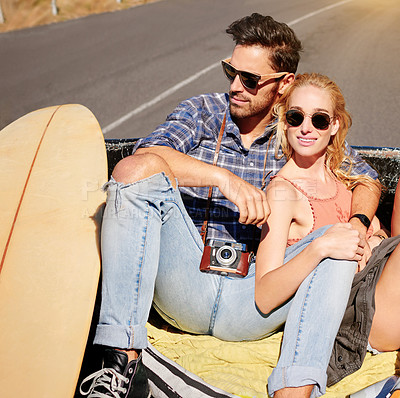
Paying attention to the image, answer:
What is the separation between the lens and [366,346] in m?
2.42

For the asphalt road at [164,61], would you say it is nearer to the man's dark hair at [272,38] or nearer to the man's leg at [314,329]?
the man's dark hair at [272,38]

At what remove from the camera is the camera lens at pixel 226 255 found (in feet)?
8.38

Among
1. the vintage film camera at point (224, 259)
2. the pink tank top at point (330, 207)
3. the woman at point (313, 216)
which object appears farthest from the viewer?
the pink tank top at point (330, 207)

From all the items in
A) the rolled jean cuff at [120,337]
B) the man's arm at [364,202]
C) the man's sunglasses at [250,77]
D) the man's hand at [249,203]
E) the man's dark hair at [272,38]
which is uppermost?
the man's dark hair at [272,38]

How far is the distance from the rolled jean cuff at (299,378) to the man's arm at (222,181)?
692 mm

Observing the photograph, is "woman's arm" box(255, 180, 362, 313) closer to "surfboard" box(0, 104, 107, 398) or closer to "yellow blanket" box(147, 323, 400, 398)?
"yellow blanket" box(147, 323, 400, 398)

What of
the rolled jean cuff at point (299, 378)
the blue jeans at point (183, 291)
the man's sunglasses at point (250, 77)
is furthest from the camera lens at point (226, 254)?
the man's sunglasses at point (250, 77)

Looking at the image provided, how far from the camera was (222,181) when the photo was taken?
8.55ft

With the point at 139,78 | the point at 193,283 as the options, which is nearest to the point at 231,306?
the point at 193,283

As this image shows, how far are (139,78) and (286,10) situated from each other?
6.10m

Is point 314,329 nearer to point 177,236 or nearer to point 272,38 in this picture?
point 177,236

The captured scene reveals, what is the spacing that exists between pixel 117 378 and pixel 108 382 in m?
0.04

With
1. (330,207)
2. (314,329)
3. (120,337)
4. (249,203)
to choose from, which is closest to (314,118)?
(330,207)

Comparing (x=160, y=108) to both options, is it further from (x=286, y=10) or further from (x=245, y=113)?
(x=286, y=10)
